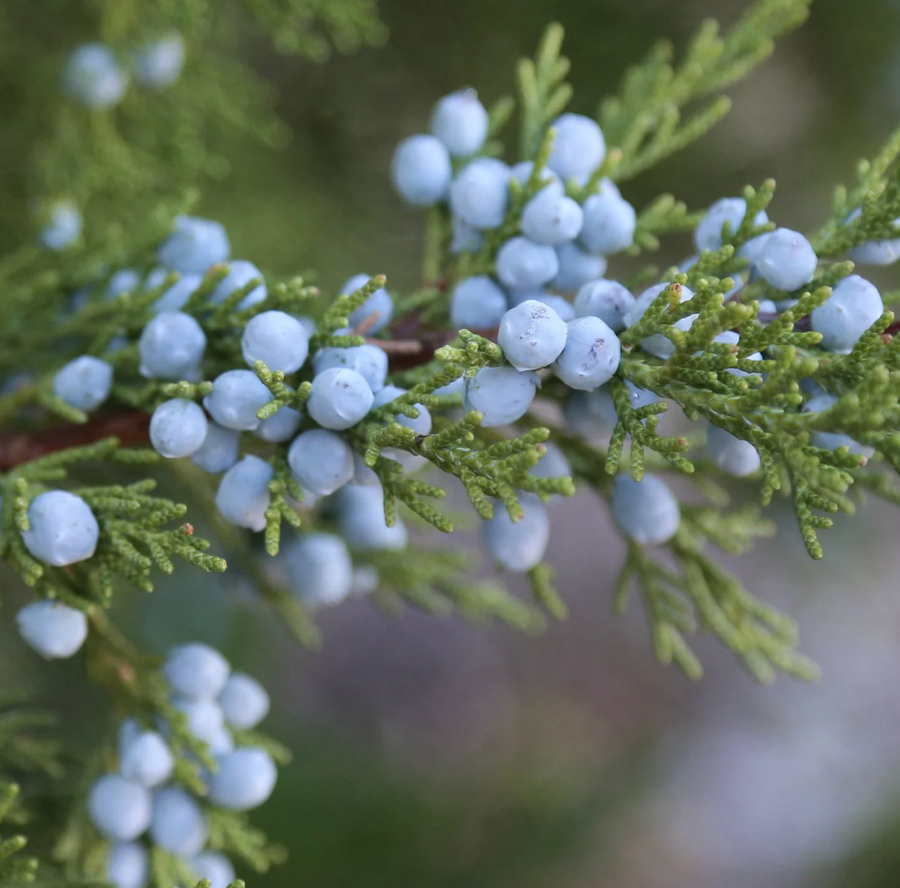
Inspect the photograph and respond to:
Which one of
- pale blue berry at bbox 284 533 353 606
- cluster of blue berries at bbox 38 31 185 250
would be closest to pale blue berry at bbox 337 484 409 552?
pale blue berry at bbox 284 533 353 606

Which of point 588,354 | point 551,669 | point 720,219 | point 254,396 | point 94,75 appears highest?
point 720,219

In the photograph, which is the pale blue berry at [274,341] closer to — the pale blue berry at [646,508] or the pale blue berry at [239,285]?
the pale blue berry at [239,285]

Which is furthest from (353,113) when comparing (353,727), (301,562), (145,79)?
(353,727)

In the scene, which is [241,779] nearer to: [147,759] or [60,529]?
[147,759]

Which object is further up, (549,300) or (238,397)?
(549,300)

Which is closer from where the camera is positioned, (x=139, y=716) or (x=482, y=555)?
(x=139, y=716)

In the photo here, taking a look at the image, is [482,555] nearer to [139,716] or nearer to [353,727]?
[353,727]

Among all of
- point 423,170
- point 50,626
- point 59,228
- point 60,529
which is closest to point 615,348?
point 423,170
